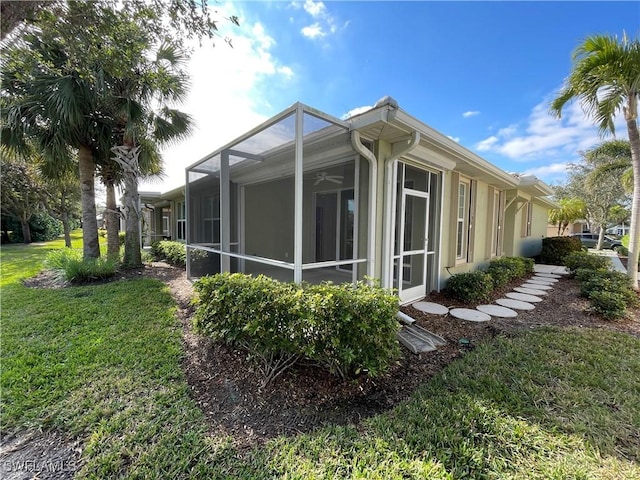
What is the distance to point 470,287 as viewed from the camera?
5520 mm

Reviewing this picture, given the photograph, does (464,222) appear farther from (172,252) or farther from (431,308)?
(172,252)

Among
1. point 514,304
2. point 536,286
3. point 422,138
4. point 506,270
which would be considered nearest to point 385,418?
point 422,138

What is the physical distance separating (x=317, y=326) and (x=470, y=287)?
4372 millimetres

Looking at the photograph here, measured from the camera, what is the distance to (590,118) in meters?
6.51

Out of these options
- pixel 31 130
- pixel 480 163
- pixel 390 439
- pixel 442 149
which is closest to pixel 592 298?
pixel 480 163

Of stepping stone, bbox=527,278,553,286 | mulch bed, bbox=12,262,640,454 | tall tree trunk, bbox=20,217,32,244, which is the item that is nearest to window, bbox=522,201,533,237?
stepping stone, bbox=527,278,553,286

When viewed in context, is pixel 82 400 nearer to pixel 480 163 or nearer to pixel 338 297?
pixel 338 297

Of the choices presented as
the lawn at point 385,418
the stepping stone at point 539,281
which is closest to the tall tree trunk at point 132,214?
the lawn at point 385,418

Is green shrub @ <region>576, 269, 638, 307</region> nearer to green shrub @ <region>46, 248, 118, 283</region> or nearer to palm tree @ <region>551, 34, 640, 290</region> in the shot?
palm tree @ <region>551, 34, 640, 290</region>

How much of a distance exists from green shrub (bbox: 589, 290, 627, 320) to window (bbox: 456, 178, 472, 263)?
2.43 metres

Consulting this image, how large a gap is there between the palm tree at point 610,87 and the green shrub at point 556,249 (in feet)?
19.6

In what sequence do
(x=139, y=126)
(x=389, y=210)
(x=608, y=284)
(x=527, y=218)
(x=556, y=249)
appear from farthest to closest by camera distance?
(x=527, y=218)
(x=556, y=249)
(x=139, y=126)
(x=608, y=284)
(x=389, y=210)

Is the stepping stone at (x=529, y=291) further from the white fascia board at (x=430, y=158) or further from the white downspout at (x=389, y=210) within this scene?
the white downspout at (x=389, y=210)

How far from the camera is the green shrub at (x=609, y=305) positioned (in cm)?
461
